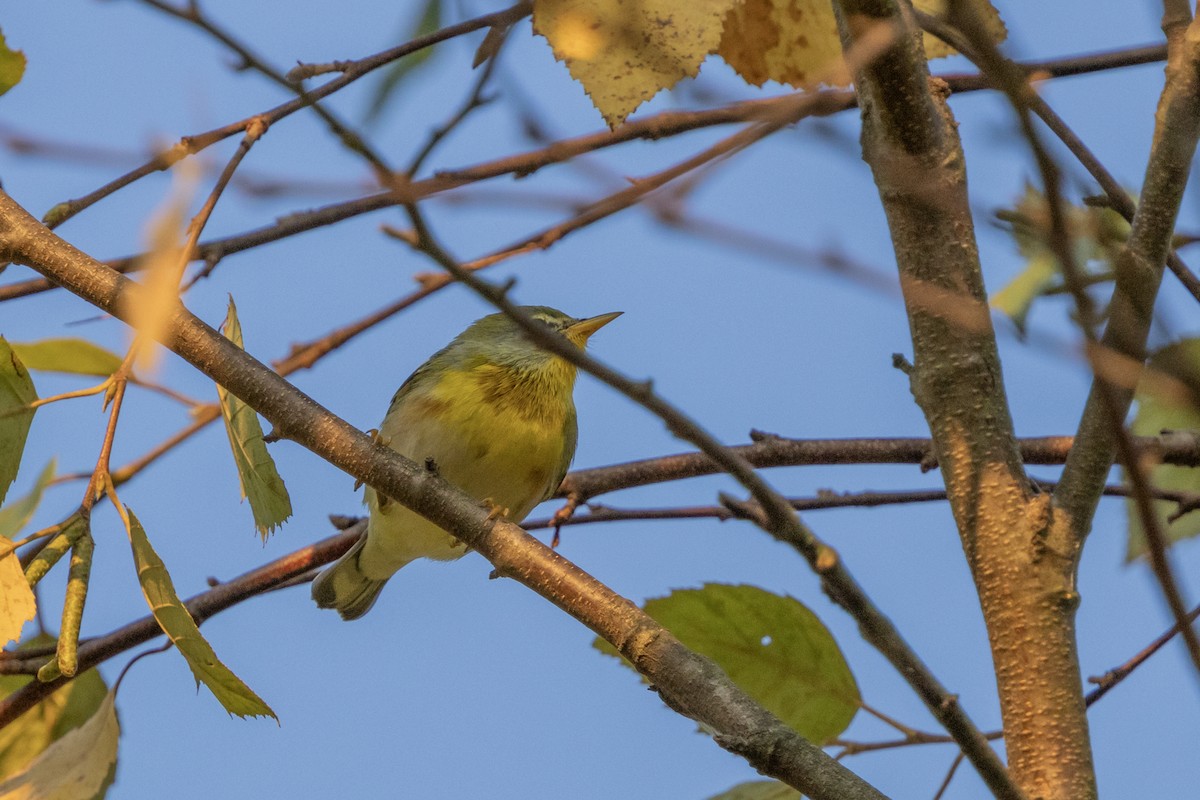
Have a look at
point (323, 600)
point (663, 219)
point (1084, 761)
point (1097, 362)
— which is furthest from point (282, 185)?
point (323, 600)

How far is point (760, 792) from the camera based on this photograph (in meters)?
2.21

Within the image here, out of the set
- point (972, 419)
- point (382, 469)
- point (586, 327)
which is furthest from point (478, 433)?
point (972, 419)

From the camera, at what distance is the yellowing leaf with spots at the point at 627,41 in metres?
1.93

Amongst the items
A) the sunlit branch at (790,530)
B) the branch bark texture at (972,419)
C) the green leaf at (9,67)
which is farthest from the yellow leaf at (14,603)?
the branch bark texture at (972,419)

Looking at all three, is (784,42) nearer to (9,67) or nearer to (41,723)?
(9,67)

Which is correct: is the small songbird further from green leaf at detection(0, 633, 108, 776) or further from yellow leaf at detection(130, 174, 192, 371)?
yellow leaf at detection(130, 174, 192, 371)

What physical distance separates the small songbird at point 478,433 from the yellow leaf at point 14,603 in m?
1.78

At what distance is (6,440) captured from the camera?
2.11m

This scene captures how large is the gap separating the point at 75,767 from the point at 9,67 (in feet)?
4.10

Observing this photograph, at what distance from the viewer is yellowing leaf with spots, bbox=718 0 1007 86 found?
95.0 inches

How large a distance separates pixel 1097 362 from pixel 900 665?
0.44m

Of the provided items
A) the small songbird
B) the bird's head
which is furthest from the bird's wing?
the bird's head

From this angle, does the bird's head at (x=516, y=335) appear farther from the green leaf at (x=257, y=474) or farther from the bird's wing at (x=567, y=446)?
the green leaf at (x=257, y=474)

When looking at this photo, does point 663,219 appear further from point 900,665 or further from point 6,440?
point 6,440
